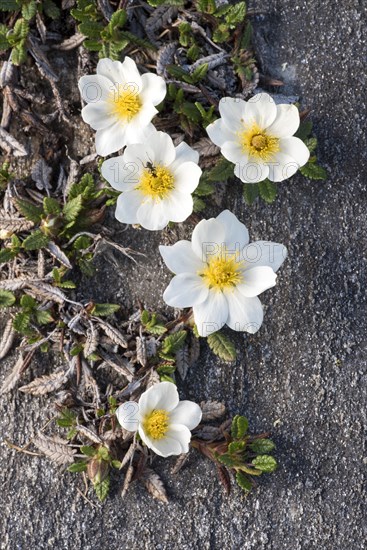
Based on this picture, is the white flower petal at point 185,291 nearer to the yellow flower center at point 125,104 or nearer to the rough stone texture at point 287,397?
the rough stone texture at point 287,397

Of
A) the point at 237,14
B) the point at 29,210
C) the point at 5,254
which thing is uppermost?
the point at 237,14

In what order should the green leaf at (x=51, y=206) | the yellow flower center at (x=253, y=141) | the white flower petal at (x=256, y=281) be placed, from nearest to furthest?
1. the white flower petal at (x=256, y=281)
2. the yellow flower center at (x=253, y=141)
3. the green leaf at (x=51, y=206)

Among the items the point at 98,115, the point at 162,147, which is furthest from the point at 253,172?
the point at 98,115

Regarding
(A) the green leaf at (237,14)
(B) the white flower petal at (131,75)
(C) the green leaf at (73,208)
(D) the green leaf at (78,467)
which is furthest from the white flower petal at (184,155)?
(D) the green leaf at (78,467)

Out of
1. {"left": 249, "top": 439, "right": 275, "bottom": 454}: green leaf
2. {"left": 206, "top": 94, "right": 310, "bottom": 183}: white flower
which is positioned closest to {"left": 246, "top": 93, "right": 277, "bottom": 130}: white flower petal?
{"left": 206, "top": 94, "right": 310, "bottom": 183}: white flower

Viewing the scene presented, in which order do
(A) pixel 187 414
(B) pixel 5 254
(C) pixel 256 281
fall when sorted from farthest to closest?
1. (B) pixel 5 254
2. (A) pixel 187 414
3. (C) pixel 256 281

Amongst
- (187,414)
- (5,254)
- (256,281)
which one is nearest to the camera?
(256,281)

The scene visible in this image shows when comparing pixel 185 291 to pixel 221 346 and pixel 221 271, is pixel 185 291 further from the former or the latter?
pixel 221 346
